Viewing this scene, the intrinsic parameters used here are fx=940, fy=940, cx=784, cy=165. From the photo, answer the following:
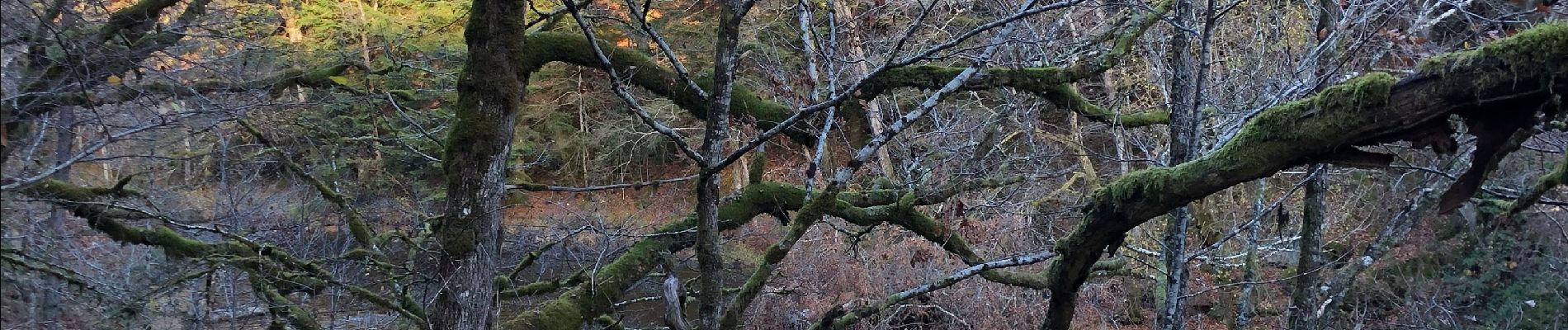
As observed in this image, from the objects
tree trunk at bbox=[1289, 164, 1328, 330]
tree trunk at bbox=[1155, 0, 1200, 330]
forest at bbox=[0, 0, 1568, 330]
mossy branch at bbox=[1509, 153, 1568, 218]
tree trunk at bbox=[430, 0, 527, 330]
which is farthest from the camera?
tree trunk at bbox=[1289, 164, 1328, 330]

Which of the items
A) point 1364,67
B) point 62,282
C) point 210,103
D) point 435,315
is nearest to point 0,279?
point 62,282

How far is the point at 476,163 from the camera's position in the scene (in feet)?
12.9

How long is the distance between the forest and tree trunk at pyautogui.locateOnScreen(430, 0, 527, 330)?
0.01m

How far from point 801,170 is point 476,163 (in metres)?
9.30

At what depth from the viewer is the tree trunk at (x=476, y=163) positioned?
3.92m

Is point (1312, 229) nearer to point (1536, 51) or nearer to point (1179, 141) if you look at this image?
point (1179, 141)

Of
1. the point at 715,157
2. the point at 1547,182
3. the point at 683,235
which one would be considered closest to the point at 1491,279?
the point at 1547,182

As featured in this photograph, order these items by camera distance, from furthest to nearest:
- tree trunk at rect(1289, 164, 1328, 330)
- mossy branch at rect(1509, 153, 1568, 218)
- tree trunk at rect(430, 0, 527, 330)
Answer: tree trunk at rect(1289, 164, 1328, 330) < tree trunk at rect(430, 0, 527, 330) < mossy branch at rect(1509, 153, 1568, 218)

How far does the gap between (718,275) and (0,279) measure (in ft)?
7.27

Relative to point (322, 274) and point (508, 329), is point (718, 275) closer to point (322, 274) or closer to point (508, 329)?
point (508, 329)

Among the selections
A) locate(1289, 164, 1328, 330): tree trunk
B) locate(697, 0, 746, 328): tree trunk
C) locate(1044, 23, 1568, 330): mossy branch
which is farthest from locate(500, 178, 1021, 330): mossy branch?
locate(1289, 164, 1328, 330): tree trunk

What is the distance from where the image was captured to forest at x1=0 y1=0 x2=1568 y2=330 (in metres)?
2.80

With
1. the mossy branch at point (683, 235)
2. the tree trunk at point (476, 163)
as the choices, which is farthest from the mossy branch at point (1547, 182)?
the tree trunk at point (476, 163)

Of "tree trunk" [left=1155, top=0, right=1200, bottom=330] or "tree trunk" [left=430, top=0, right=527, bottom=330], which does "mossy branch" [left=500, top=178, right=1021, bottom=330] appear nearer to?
"tree trunk" [left=1155, top=0, right=1200, bottom=330]
